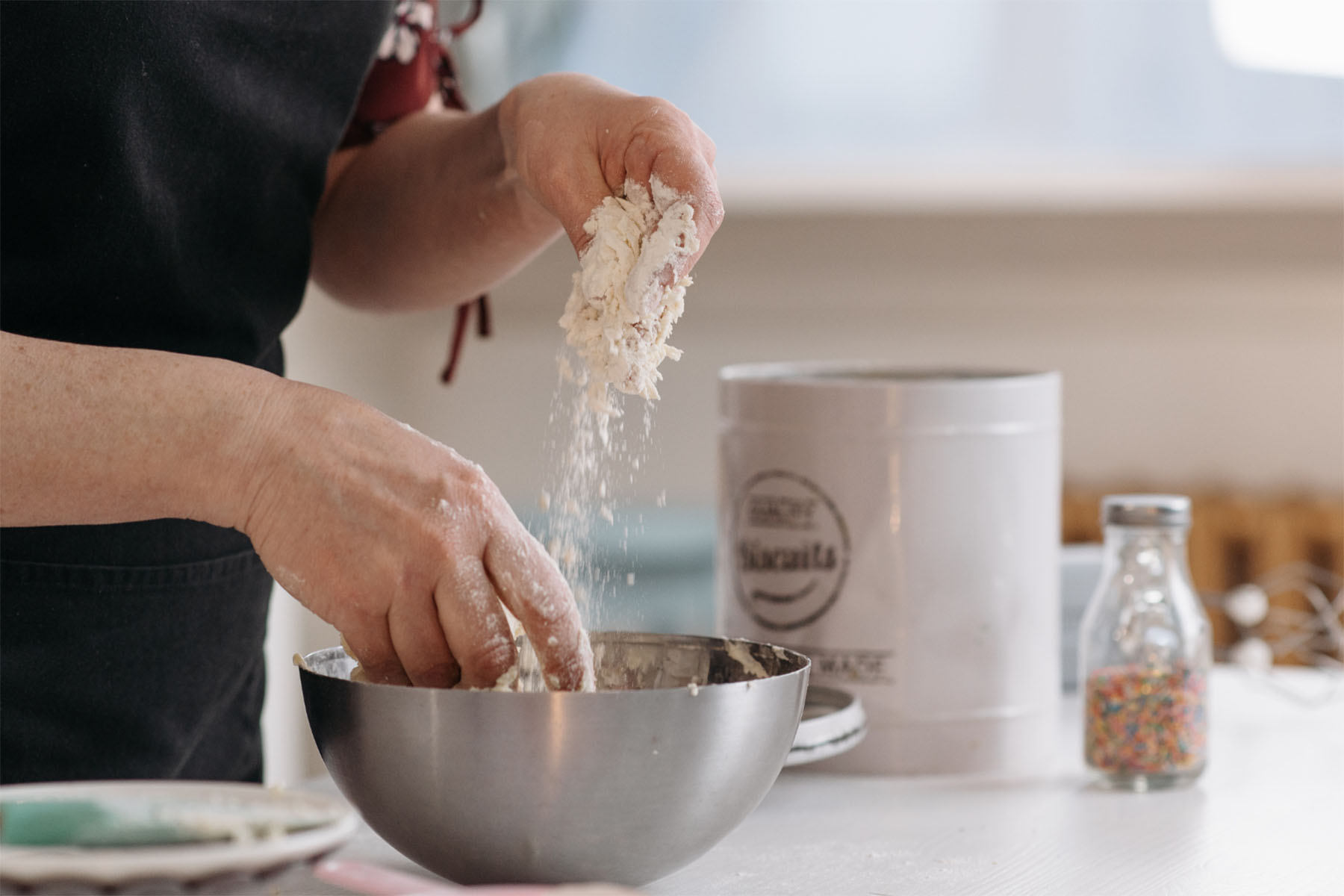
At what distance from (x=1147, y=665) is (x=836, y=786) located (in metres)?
0.22

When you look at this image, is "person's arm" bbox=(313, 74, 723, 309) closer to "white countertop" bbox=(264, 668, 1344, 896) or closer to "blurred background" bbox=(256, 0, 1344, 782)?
"white countertop" bbox=(264, 668, 1344, 896)

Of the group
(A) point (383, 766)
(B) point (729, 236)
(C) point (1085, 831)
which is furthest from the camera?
(B) point (729, 236)

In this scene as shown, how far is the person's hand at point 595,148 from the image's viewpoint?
0.66 m

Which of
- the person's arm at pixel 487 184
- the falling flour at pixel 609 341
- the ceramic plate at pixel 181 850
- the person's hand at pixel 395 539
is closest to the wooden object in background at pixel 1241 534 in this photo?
the person's arm at pixel 487 184

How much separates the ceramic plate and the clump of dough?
27cm

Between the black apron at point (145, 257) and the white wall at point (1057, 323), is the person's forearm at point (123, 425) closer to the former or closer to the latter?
the black apron at point (145, 257)

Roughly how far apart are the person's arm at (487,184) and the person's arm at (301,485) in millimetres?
168

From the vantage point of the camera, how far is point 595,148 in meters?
0.73

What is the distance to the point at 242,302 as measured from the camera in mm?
856

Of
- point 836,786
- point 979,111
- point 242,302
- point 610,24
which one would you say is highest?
point 610,24

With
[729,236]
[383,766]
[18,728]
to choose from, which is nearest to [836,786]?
[383,766]

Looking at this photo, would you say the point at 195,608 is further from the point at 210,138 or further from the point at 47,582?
the point at 210,138

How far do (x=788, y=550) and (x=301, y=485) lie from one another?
0.41m

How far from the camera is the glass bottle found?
0.85m
